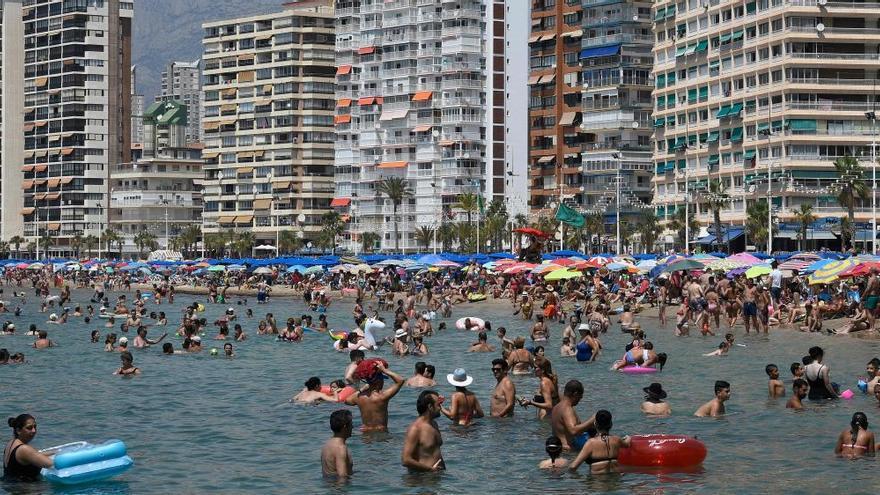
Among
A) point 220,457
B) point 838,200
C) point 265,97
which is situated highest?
point 265,97

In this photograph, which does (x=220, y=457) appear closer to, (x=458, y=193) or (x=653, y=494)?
(x=653, y=494)

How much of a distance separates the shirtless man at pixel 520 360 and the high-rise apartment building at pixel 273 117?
104 m

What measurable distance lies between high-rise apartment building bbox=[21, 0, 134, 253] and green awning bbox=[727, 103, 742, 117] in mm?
87243

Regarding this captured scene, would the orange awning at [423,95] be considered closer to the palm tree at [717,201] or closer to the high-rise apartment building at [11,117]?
the palm tree at [717,201]

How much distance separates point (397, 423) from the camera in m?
26.0

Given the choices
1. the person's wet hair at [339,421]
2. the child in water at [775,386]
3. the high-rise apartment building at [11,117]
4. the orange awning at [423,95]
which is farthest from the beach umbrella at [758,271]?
the high-rise apartment building at [11,117]

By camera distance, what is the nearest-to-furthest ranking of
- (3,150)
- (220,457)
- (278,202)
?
(220,457) → (278,202) → (3,150)

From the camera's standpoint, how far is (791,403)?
88.2 feet

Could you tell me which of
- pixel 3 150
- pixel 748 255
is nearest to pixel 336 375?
pixel 748 255

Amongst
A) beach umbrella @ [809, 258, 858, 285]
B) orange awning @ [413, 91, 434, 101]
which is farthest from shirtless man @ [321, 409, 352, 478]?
orange awning @ [413, 91, 434, 101]

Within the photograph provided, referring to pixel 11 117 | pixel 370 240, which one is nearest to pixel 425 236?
pixel 370 240

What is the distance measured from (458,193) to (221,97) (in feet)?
122

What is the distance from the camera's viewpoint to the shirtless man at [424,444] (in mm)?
19859

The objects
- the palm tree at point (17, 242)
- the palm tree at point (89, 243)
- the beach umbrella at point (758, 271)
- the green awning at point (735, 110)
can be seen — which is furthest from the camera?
the palm tree at point (17, 242)
